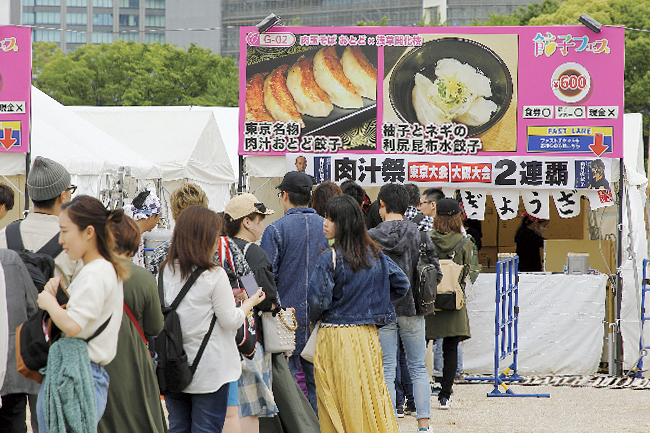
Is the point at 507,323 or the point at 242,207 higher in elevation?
the point at 242,207

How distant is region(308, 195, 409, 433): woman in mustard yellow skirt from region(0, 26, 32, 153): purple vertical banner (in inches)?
266

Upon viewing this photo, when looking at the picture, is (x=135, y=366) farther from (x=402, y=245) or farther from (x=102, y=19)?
(x=102, y=19)

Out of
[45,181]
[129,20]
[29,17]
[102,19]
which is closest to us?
[45,181]

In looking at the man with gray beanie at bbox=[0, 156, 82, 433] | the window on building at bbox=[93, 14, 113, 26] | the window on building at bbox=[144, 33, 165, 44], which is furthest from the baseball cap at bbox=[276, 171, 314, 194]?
the window on building at bbox=[93, 14, 113, 26]

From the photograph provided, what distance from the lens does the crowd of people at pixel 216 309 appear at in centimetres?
355

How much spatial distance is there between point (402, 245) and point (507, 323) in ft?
10.9

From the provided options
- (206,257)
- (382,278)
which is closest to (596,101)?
(382,278)

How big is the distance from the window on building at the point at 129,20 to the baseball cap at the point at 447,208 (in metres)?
116

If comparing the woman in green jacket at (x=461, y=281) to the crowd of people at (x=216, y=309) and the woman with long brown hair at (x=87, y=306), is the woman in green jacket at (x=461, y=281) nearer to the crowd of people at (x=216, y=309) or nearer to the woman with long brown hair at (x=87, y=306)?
the crowd of people at (x=216, y=309)

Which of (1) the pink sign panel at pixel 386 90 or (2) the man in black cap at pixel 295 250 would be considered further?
(1) the pink sign panel at pixel 386 90

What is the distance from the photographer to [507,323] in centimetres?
910

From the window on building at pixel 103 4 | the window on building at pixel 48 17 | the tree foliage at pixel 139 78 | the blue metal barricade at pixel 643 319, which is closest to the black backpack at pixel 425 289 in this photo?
the blue metal barricade at pixel 643 319

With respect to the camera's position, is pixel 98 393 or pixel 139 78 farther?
pixel 139 78

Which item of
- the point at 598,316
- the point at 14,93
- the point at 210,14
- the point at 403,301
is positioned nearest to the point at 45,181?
the point at 403,301
